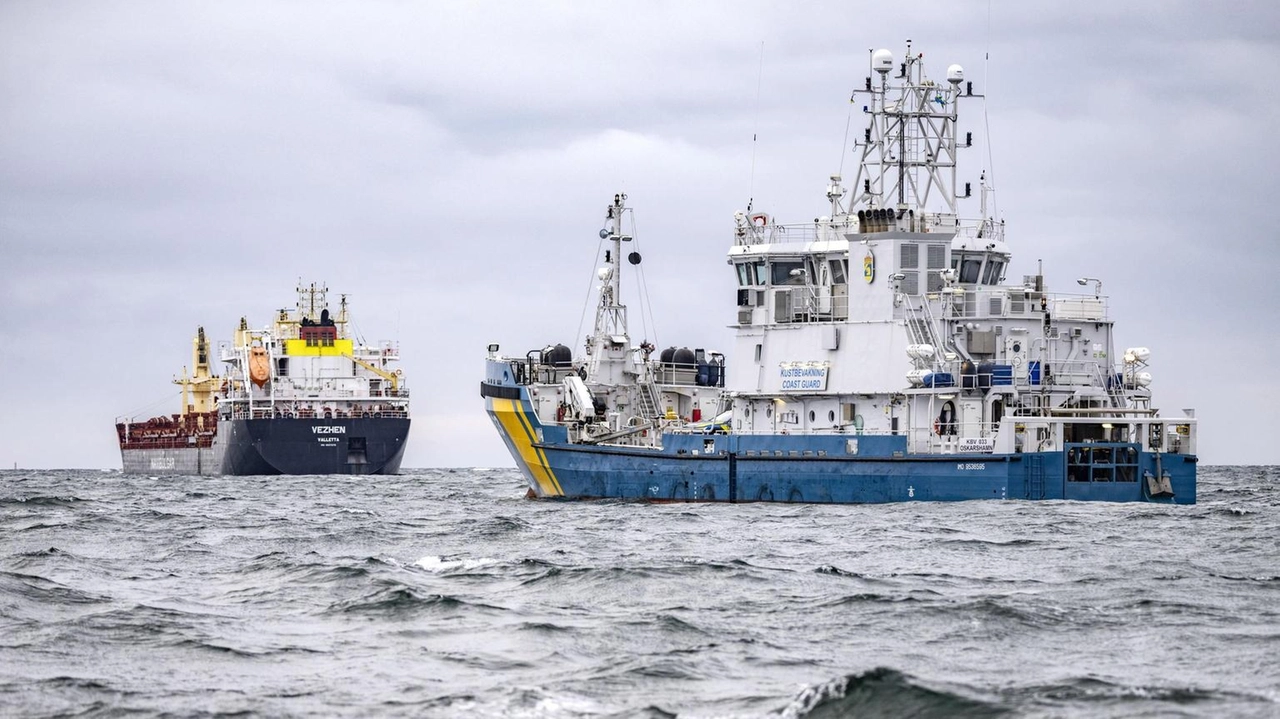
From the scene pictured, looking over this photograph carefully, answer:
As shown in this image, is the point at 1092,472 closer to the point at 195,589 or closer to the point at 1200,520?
the point at 1200,520

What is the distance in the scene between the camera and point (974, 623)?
66.0 feet

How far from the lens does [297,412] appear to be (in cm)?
9575

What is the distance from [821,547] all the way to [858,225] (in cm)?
1618

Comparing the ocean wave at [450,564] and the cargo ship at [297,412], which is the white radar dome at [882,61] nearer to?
the ocean wave at [450,564]

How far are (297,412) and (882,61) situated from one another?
5597 centimetres

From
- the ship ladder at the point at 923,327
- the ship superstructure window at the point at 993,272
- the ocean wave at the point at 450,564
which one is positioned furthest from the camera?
the ship superstructure window at the point at 993,272

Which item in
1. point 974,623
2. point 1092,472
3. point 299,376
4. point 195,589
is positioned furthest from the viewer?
point 299,376

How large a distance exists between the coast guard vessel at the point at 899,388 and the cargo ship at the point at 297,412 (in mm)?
41419

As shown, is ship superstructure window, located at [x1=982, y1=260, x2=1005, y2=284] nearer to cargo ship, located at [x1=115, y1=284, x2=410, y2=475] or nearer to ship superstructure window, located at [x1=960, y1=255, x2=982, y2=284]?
ship superstructure window, located at [x1=960, y1=255, x2=982, y2=284]

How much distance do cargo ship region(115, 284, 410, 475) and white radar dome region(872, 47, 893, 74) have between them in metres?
49.7

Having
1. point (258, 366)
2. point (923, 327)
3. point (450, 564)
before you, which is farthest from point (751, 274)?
point (258, 366)

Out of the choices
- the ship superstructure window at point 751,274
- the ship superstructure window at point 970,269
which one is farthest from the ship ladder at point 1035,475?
the ship superstructure window at point 751,274

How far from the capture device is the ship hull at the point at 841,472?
131 feet

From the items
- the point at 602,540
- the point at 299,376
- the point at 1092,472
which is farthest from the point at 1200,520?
the point at 299,376
